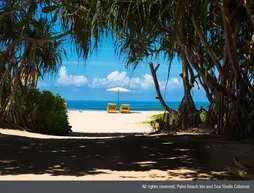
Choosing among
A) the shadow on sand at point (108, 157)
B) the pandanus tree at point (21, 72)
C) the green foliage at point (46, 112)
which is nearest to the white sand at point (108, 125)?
the green foliage at point (46, 112)

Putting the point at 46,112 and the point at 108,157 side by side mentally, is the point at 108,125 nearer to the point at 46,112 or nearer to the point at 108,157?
the point at 46,112

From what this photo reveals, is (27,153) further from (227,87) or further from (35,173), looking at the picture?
(227,87)

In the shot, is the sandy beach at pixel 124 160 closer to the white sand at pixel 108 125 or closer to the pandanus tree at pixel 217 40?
the pandanus tree at pixel 217 40

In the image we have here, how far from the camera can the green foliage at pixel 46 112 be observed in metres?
12.1

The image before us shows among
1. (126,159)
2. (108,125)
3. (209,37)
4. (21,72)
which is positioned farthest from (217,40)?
(108,125)

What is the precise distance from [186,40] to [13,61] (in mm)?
5427

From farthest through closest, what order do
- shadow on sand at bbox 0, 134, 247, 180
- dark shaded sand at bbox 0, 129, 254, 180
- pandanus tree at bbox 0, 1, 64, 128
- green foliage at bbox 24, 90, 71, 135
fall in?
green foliage at bbox 24, 90, 71, 135
pandanus tree at bbox 0, 1, 64, 128
shadow on sand at bbox 0, 134, 247, 180
dark shaded sand at bbox 0, 129, 254, 180

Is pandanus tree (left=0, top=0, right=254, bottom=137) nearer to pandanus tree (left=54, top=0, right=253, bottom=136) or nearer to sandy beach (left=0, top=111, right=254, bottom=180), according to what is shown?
pandanus tree (left=54, top=0, right=253, bottom=136)

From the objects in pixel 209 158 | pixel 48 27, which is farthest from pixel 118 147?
pixel 48 27

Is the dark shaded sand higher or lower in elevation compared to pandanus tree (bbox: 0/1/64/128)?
lower

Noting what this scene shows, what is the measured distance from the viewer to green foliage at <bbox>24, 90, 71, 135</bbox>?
12.1 meters

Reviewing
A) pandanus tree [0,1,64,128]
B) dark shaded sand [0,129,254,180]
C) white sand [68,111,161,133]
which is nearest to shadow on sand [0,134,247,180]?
dark shaded sand [0,129,254,180]

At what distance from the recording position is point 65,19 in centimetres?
820

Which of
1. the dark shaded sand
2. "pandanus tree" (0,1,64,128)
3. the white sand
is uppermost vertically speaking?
"pandanus tree" (0,1,64,128)
